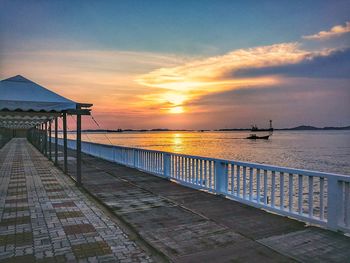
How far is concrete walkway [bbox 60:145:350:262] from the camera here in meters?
3.73

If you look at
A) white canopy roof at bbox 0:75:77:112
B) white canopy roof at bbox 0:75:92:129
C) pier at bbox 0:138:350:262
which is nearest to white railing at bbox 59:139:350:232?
pier at bbox 0:138:350:262

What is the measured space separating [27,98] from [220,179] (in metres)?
5.87

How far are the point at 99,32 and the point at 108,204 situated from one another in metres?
9.74

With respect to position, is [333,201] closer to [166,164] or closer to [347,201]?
[347,201]

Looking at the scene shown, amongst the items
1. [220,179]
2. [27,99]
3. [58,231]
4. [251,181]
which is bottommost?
[58,231]

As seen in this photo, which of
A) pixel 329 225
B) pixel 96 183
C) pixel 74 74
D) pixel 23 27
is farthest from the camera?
pixel 74 74

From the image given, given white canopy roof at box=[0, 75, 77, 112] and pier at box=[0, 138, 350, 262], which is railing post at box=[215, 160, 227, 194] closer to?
pier at box=[0, 138, 350, 262]

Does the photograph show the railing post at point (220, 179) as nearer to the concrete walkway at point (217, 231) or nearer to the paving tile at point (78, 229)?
the concrete walkway at point (217, 231)

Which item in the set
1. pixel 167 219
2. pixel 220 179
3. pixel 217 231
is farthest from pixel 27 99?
pixel 217 231

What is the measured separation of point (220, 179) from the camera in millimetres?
7094

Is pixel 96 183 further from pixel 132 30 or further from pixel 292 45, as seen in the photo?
pixel 292 45

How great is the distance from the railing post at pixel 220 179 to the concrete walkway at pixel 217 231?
0.74ft

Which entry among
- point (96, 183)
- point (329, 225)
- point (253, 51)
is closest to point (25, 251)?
point (329, 225)

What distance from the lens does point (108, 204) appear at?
644cm
